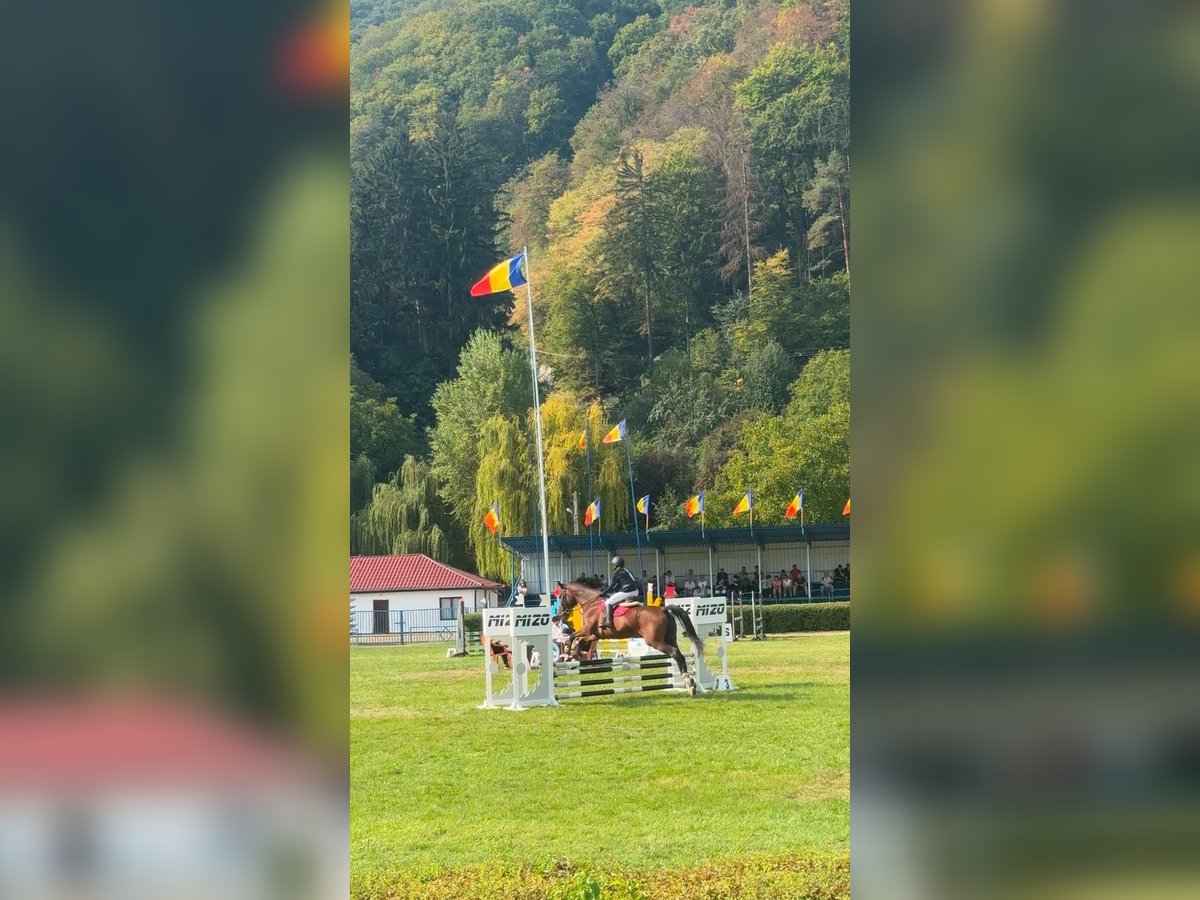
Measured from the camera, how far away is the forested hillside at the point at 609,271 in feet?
112

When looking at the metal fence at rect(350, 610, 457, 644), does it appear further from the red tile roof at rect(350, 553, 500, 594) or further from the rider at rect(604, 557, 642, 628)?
the rider at rect(604, 557, 642, 628)

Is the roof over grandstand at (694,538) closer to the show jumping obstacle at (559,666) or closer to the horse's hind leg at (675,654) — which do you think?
the show jumping obstacle at (559,666)

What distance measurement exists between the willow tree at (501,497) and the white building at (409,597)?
7.21 feet

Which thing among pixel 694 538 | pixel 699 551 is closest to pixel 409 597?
pixel 694 538

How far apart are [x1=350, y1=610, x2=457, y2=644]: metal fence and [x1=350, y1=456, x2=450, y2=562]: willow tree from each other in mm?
5223

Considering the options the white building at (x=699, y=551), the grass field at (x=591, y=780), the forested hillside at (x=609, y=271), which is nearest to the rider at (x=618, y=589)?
the grass field at (x=591, y=780)

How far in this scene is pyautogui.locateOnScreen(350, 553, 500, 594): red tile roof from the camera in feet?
95.6
